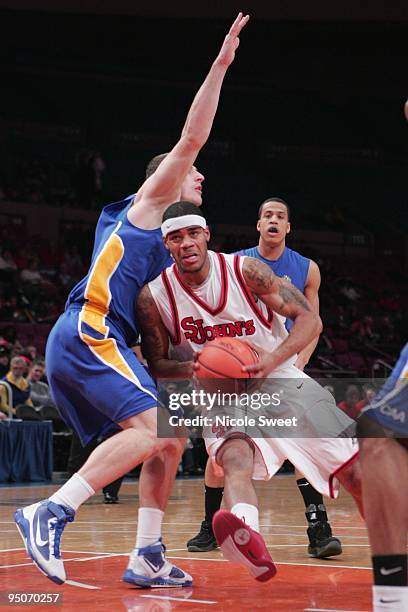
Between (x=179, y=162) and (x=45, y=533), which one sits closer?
(x=45, y=533)

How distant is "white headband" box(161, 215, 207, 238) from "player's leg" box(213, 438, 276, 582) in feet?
3.42

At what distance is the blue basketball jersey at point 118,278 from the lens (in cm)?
449

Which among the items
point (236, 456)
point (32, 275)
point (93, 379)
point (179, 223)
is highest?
point (32, 275)

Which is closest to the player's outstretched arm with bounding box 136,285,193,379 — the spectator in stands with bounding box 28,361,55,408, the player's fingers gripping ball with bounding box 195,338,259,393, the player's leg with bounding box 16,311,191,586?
the player's leg with bounding box 16,311,191,586

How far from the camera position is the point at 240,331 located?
4.57m

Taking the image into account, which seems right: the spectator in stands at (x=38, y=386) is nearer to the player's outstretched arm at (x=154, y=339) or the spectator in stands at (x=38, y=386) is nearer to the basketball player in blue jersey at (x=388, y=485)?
the player's outstretched arm at (x=154, y=339)

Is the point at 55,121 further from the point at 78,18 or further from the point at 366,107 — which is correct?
the point at 366,107

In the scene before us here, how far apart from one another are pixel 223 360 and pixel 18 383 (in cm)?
855

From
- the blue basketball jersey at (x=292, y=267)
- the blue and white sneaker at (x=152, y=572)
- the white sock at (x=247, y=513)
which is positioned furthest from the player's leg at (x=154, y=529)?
the blue basketball jersey at (x=292, y=267)

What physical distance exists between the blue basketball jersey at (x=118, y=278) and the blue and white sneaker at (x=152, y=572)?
1087mm

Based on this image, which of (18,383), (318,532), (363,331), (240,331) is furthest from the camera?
(363,331)

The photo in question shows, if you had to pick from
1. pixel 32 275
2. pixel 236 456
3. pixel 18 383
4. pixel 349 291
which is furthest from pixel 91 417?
pixel 349 291

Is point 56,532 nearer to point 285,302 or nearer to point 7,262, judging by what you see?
point 285,302

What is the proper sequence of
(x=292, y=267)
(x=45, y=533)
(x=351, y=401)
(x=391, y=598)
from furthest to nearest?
1. (x=351, y=401)
2. (x=292, y=267)
3. (x=45, y=533)
4. (x=391, y=598)
